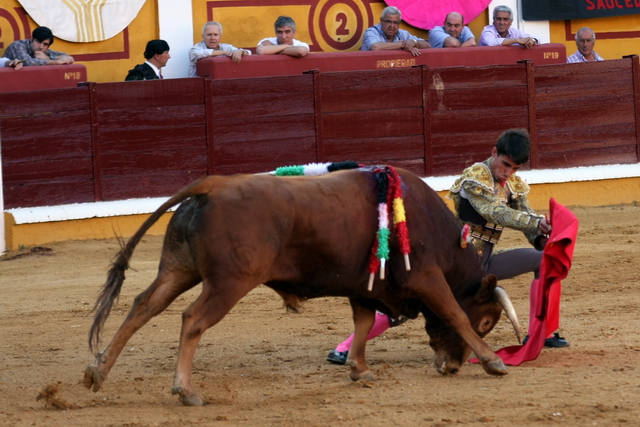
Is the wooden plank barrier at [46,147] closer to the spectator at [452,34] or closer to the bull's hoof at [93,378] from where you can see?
the spectator at [452,34]

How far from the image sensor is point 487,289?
154 inches

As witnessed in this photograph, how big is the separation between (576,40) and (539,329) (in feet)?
21.1

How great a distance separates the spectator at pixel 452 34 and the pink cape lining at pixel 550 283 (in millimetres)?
5482

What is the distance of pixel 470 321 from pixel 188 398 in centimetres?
124

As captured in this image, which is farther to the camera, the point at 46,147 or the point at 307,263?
the point at 46,147

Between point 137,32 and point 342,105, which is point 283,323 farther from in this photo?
point 137,32

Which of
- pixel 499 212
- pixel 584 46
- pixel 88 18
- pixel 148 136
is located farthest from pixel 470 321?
pixel 584 46

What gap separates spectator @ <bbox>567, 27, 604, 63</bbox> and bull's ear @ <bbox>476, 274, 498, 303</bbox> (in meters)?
6.34

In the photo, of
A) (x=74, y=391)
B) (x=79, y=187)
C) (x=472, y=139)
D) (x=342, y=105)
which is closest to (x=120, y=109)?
(x=79, y=187)

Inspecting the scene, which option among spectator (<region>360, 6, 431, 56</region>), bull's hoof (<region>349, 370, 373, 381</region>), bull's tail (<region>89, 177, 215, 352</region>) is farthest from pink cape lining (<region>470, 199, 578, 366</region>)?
spectator (<region>360, 6, 431, 56</region>)

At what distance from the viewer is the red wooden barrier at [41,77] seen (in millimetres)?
A: 7652

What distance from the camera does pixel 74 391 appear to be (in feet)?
12.2

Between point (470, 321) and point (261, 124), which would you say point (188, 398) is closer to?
point (470, 321)

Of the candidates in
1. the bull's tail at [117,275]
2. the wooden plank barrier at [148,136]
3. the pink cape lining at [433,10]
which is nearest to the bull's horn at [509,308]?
the bull's tail at [117,275]
